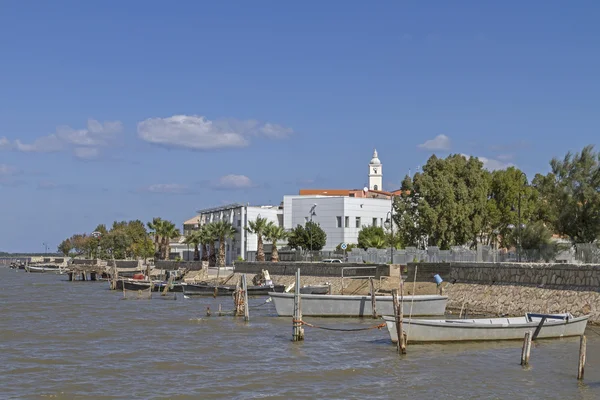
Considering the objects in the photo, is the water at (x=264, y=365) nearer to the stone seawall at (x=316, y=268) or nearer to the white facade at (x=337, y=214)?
the stone seawall at (x=316, y=268)

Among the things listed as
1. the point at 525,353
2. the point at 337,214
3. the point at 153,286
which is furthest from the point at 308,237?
the point at 525,353

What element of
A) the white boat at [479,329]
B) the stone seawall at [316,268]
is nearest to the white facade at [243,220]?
the stone seawall at [316,268]

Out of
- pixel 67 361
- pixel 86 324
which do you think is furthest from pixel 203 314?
pixel 67 361

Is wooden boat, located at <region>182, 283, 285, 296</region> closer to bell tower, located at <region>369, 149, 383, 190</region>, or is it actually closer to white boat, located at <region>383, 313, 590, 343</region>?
white boat, located at <region>383, 313, 590, 343</region>

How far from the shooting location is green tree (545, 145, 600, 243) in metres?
45.9

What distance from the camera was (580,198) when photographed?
152ft

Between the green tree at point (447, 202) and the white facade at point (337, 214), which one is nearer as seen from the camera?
the green tree at point (447, 202)

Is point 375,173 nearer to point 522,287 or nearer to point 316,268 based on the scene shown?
point 316,268

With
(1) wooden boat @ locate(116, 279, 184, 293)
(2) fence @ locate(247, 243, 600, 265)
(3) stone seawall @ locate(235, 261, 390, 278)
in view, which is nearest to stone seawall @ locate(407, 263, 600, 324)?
(2) fence @ locate(247, 243, 600, 265)

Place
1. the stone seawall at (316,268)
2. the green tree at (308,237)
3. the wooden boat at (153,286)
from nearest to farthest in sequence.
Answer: the stone seawall at (316,268), the wooden boat at (153,286), the green tree at (308,237)

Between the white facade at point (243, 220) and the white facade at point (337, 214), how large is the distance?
4.02m

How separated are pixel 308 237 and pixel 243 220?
13513 millimetres

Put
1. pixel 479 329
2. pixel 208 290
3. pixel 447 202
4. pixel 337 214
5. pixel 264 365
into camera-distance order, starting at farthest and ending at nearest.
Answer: pixel 337 214, pixel 447 202, pixel 208 290, pixel 479 329, pixel 264 365

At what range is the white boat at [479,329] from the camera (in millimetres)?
27734
